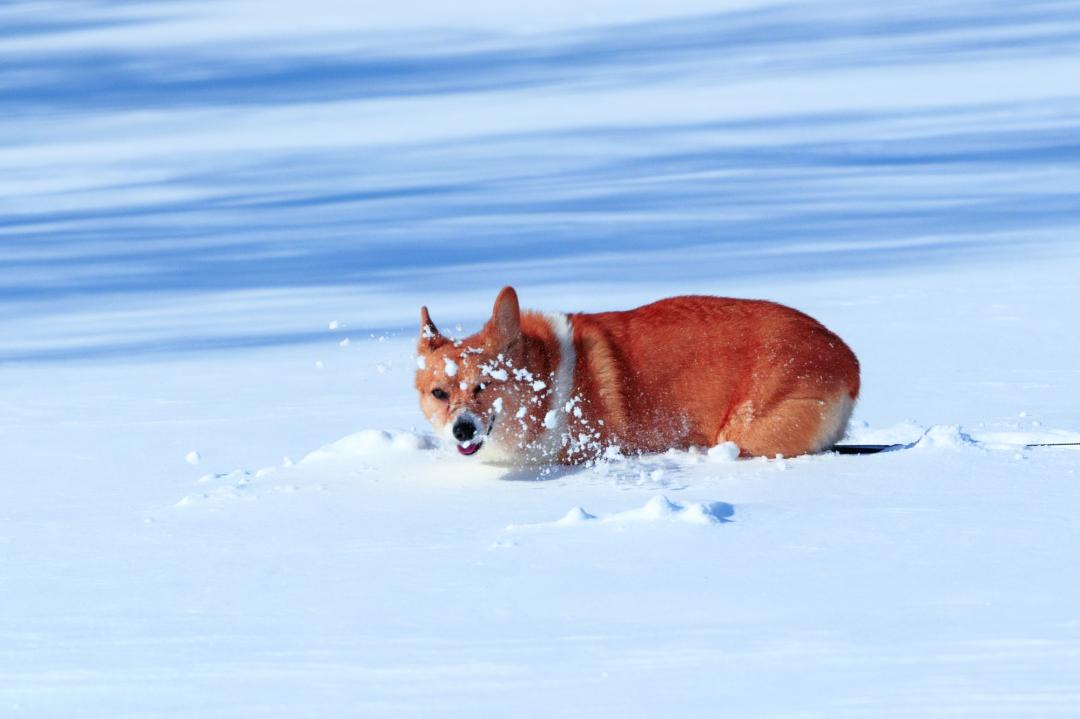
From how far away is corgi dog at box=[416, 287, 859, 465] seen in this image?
19.5ft

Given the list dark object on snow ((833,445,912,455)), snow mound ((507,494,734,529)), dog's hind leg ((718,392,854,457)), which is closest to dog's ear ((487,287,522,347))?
dog's hind leg ((718,392,854,457))

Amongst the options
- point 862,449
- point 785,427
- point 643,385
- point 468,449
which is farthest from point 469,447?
point 862,449

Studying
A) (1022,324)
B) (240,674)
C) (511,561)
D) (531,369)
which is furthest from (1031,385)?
(240,674)

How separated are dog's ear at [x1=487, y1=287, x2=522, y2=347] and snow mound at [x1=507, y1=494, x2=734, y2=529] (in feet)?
3.27

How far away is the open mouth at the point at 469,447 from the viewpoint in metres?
5.85

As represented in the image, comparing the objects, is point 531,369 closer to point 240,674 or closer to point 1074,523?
point 1074,523

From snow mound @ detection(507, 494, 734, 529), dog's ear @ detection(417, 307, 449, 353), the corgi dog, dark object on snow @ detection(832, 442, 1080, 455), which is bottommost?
snow mound @ detection(507, 494, 734, 529)

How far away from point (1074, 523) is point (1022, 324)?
4.45m

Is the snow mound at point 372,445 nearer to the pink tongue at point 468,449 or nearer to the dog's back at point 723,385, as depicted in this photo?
the pink tongue at point 468,449

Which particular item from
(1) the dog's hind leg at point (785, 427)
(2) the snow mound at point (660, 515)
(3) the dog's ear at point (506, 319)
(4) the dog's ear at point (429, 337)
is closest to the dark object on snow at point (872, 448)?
(1) the dog's hind leg at point (785, 427)

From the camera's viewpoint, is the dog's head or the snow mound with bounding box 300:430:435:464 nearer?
the dog's head

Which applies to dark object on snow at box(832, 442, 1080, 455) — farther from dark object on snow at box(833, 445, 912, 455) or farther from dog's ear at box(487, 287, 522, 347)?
dog's ear at box(487, 287, 522, 347)

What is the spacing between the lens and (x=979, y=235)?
12383mm

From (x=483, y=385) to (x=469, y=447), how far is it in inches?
8.5
